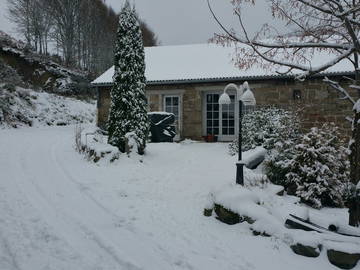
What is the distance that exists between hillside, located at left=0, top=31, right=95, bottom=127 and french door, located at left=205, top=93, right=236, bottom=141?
27.3ft

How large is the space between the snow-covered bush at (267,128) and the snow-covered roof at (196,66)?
2.31 meters

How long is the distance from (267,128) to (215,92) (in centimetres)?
431

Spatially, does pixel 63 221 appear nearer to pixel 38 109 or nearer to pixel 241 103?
pixel 241 103

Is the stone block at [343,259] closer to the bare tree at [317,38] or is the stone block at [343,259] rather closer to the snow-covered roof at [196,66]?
the bare tree at [317,38]

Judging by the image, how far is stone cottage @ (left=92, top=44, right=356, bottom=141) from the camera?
11484 mm

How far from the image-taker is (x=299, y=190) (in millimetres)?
6191

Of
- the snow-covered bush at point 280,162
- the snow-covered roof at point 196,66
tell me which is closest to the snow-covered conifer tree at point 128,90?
the snow-covered bush at point 280,162

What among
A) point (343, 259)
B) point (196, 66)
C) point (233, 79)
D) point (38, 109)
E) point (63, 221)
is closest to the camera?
point (343, 259)

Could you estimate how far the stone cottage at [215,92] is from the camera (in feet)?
37.7

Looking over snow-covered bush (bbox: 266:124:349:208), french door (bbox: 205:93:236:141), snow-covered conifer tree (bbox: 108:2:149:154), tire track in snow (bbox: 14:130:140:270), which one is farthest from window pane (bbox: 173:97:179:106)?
tire track in snow (bbox: 14:130:140:270)

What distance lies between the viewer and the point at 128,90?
9.00 metres

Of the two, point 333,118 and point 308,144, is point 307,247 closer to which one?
point 308,144

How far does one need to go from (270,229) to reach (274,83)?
8.51 m

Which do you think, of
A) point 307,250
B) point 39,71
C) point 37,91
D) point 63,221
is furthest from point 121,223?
point 39,71
